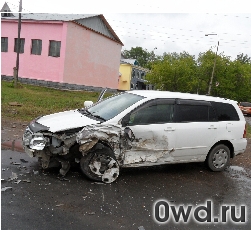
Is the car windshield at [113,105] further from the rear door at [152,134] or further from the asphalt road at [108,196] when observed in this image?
the asphalt road at [108,196]

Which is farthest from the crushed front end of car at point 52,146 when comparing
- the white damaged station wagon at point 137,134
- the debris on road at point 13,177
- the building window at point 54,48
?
the building window at point 54,48

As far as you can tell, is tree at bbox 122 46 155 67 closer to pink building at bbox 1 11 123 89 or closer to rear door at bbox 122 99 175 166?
pink building at bbox 1 11 123 89

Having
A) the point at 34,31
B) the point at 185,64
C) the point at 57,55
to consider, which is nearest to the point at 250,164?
the point at 57,55

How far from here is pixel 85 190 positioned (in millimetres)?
4305

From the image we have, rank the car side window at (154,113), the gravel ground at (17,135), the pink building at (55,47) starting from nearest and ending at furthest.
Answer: the car side window at (154,113) → the gravel ground at (17,135) → the pink building at (55,47)

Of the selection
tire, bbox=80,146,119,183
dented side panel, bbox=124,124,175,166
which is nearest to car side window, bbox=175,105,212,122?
dented side panel, bbox=124,124,175,166

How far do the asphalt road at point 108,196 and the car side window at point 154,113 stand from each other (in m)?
1.05

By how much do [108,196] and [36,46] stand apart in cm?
2240

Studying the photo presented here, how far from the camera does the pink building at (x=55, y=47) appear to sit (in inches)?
904

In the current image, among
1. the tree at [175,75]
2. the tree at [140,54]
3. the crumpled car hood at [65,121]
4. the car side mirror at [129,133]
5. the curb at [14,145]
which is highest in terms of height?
the tree at [140,54]

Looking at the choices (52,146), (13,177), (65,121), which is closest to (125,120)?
(65,121)

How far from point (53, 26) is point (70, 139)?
2066cm

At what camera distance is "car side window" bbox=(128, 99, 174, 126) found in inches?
197
